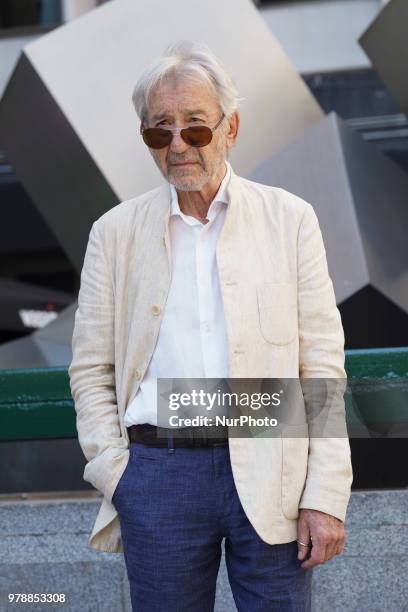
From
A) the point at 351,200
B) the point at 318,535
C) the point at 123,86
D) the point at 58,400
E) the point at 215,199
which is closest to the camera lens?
the point at 318,535

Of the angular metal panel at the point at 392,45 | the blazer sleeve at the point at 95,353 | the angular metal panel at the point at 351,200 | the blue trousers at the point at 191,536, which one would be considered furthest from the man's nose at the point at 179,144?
the angular metal panel at the point at 392,45

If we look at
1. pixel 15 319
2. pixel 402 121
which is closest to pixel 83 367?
pixel 15 319

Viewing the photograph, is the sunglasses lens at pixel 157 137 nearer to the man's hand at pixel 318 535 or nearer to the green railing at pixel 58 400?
the man's hand at pixel 318 535

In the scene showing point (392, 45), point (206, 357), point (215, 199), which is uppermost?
point (392, 45)

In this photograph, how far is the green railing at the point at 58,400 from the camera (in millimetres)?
3541

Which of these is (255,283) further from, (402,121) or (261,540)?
(402,121)

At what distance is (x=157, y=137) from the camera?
7.34 ft

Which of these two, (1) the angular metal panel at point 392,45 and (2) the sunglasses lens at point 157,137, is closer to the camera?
(2) the sunglasses lens at point 157,137

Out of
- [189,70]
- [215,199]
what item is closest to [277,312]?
[215,199]

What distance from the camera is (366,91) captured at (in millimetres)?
13820

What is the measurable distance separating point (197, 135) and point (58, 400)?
1.75 metres

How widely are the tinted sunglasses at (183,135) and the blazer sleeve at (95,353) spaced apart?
0.27 metres

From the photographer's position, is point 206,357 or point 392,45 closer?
point 206,357

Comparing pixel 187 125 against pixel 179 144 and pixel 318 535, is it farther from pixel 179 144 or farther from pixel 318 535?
pixel 318 535
